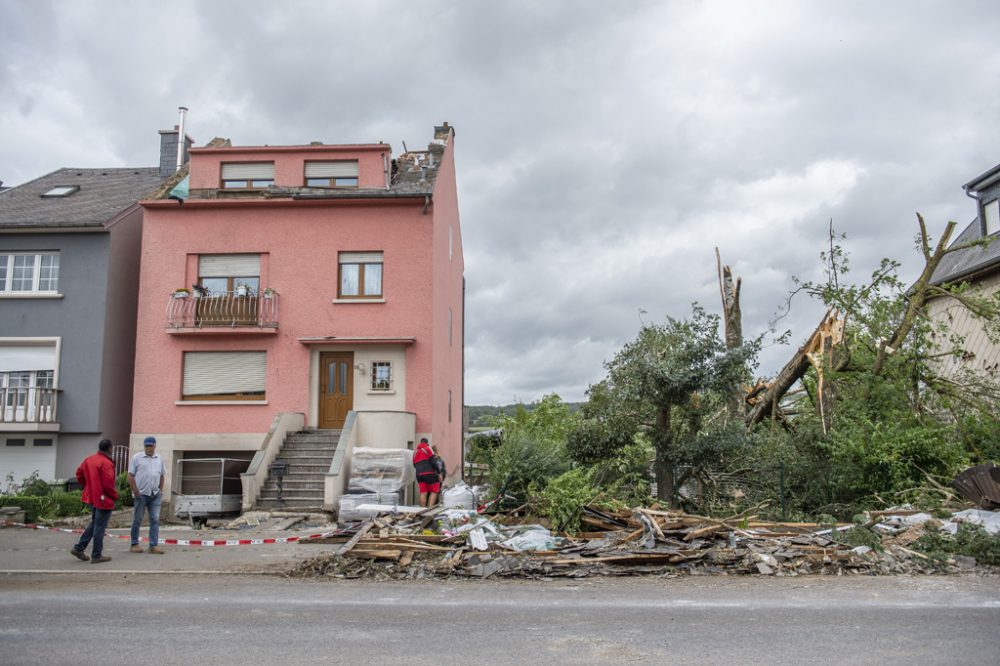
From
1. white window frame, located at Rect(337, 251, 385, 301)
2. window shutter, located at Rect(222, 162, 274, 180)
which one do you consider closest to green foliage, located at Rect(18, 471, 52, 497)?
white window frame, located at Rect(337, 251, 385, 301)

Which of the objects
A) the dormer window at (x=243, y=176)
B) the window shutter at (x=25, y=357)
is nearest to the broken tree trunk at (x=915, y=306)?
the dormer window at (x=243, y=176)

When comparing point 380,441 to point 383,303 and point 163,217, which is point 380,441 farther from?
point 163,217

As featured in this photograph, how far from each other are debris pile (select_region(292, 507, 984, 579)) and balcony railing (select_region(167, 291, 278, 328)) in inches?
422

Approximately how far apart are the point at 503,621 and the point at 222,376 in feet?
54.1

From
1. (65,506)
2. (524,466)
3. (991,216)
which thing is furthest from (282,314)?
(991,216)

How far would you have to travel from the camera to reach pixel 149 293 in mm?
22156

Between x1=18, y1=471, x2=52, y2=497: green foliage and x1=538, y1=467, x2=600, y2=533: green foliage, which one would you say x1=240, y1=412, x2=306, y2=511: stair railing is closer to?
x1=18, y1=471, x2=52, y2=497: green foliage

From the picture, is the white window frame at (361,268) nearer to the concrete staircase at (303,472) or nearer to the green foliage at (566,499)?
the concrete staircase at (303,472)

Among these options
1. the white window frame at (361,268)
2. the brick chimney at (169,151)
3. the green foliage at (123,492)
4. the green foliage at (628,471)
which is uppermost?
the brick chimney at (169,151)

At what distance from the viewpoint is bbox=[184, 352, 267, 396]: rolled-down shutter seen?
21.8 meters

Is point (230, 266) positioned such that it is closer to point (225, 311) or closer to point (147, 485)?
point (225, 311)

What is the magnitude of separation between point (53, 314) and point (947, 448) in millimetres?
21967

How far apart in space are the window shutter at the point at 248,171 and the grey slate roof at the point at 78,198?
3.24m

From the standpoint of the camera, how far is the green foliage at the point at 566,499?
515 inches
